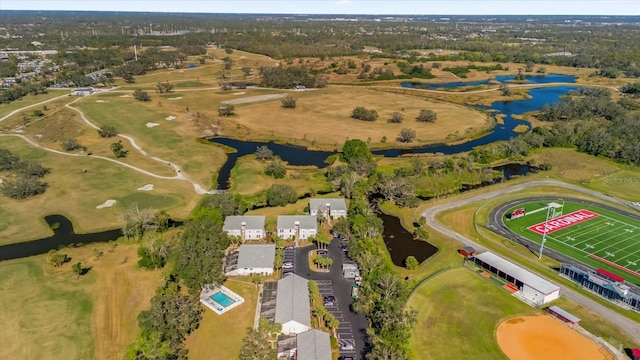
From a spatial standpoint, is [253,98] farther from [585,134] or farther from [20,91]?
[585,134]

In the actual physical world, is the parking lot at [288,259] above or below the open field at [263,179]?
below

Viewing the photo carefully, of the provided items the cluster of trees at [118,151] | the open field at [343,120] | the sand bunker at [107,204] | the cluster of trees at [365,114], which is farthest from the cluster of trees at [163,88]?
the sand bunker at [107,204]

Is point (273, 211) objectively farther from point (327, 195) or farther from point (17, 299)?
point (17, 299)

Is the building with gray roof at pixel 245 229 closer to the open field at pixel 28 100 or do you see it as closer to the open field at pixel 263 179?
the open field at pixel 263 179

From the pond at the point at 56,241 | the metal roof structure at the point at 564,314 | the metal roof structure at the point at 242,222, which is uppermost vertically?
the metal roof structure at the point at 242,222

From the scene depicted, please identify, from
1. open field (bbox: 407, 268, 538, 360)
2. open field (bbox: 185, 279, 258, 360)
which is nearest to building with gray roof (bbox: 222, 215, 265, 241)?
open field (bbox: 185, 279, 258, 360)

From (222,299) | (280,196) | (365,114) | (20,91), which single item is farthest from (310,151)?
(20,91)

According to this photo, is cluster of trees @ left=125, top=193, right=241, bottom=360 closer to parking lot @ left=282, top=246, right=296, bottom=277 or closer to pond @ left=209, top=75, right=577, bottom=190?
parking lot @ left=282, top=246, right=296, bottom=277

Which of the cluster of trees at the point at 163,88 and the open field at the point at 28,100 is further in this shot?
the cluster of trees at the point at 163,88
